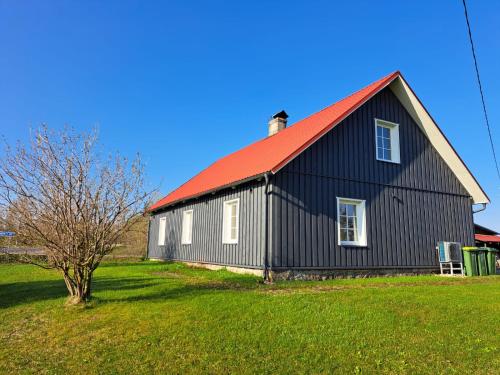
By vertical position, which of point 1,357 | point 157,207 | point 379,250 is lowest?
point 1,357

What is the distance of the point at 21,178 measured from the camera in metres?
6.73

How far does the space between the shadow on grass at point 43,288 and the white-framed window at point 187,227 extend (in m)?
4.96

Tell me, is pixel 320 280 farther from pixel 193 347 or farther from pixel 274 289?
pixel 193 347

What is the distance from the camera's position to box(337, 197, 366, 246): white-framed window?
11.7 meters

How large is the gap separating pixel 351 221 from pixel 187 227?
7.17m

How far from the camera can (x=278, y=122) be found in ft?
58.5

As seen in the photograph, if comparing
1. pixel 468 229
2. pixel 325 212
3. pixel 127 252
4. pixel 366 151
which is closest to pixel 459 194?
pixel 468 229

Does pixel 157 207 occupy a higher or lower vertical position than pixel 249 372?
higher

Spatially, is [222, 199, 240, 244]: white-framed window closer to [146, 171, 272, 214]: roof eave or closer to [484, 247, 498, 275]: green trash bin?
[146, 171, 272, 214]: roof eave

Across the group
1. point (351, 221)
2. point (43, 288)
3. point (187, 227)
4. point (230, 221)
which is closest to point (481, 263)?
point (351, 221)

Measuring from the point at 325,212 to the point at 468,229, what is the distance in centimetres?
719

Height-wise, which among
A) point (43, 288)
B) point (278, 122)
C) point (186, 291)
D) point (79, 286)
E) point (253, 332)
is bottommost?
point (253, 332)


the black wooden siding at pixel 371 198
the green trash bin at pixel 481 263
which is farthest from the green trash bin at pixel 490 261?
the black wooden siding at pixel 371 198

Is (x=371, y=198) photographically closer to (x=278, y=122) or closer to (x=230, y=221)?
(x=230, y=221)
